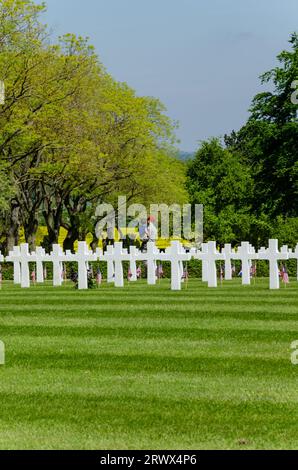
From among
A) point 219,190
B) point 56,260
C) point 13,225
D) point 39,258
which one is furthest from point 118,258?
point 219,190

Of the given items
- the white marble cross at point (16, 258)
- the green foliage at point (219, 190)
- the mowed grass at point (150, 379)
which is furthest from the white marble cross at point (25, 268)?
the green foliage at point (219, 190)

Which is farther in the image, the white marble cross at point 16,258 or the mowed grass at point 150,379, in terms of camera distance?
the white marble cross at point 16,258

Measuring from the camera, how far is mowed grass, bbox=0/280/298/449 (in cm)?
995

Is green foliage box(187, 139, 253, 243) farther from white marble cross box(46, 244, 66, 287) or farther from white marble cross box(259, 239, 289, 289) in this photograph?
white marble cross box(259, 239, 289, 289)

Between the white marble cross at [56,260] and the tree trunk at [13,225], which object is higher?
the tree trunk at [13,225]

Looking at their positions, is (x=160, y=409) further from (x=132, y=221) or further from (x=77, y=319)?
(x=132, y=221)

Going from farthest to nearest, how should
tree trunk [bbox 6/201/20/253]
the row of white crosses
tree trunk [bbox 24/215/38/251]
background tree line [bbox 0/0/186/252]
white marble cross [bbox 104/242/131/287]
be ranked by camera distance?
tree trunk [bbox 24/215/38/251] < tree trunk [bbox 6/201/20/253] < background tree line [bbox 0/0/186/252] < white marble cross [bbox 104/242/131/287] < the row of white crosses

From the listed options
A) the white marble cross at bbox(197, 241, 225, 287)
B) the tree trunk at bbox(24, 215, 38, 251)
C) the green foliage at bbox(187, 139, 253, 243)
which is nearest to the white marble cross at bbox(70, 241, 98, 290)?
the white marble cross at bbox(197, 241, 225, 287)

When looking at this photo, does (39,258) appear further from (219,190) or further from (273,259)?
Result: (219,190)

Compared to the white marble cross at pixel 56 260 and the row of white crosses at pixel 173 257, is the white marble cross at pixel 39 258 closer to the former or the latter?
the row of white crosses at pixel 173 257

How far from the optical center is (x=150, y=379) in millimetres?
13086

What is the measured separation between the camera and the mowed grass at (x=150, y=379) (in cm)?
995
